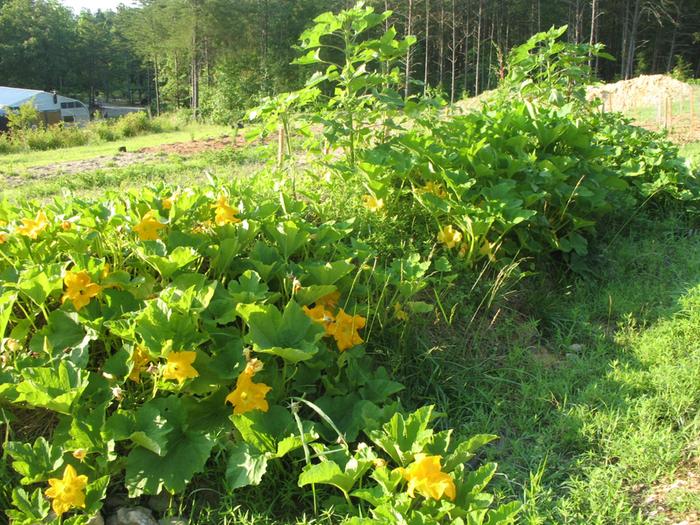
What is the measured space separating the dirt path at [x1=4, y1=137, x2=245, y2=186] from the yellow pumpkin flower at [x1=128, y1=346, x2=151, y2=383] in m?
5.20

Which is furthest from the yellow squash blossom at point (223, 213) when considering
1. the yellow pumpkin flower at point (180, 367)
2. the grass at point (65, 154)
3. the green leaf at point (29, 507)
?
the grass at point (65, 154)

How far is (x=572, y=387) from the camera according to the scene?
6.89ft

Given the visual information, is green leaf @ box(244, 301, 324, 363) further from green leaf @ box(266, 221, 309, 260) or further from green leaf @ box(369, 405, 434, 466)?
green leaf @ box(266, 221, 309, 260)

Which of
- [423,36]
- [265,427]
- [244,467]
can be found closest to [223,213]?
[265,427]

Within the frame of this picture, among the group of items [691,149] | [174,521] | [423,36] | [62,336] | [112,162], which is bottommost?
[174,521]

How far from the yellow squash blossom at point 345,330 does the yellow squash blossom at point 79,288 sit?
70 cm

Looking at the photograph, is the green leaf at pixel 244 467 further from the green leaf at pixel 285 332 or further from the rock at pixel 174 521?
the green leaf at pixel 285 332

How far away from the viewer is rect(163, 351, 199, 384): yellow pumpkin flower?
1.45 meters

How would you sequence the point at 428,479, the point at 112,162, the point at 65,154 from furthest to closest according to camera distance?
the point at 65,154 < the point at 112,162 < the point at 428,479

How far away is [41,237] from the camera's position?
1.92 meters

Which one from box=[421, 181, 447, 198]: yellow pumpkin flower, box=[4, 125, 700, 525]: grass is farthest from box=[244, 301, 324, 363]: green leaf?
box=[421, 181, 447, 198]: yellow pumpkin flower

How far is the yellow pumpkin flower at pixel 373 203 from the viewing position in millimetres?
2734

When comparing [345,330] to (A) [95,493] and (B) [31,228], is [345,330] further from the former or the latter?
(B) [31,228]

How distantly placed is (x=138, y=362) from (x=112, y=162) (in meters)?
7.59
